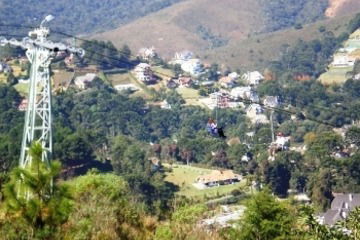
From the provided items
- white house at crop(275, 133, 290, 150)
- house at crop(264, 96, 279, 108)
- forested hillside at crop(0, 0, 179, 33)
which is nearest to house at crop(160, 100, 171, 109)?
house at crop(264, 96, 279, 108)

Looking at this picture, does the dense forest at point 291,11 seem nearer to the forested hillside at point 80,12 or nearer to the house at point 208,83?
the forested hillside at point 80,12

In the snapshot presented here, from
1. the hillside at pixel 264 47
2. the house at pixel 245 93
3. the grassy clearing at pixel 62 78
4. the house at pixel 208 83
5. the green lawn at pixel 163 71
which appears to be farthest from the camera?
the hillside at pixel 264 47

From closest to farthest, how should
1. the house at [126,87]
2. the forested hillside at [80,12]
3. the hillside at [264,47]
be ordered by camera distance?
1. the house at [126,87]
2. the hillside at [264,47]
3. the forested hillside at [80,12]

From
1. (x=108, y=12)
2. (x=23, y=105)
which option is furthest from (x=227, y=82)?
(x=108, y=12)

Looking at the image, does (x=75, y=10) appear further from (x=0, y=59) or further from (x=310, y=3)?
(x=0, y=59)

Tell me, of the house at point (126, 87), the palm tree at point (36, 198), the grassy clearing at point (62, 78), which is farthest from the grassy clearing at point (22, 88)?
the palm tree at point (36, 198)

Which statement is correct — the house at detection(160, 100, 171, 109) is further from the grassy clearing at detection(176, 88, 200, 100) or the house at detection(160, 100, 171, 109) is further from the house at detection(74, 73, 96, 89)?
the house at detection(74, 73, 96, 89)

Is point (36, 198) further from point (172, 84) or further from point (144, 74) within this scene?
point (172, 84)
